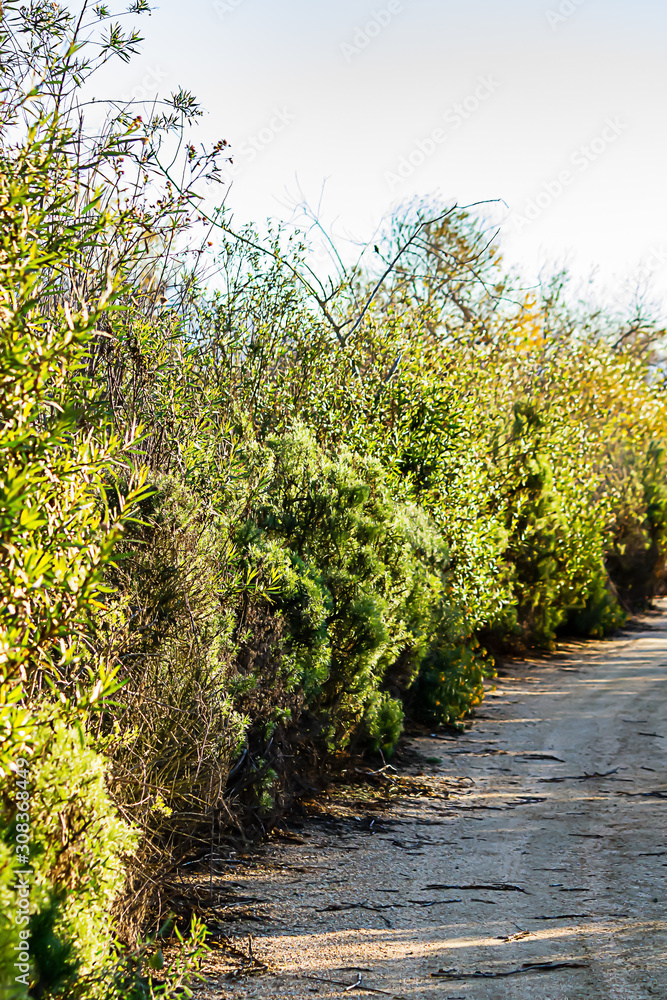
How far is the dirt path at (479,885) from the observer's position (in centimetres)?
385

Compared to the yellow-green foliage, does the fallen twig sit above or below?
below

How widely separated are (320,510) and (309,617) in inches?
40.0

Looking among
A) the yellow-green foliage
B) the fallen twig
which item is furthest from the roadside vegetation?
the fallen twig

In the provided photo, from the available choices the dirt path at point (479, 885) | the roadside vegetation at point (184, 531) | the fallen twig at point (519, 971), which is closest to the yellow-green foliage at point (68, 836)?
the roadside vegetation at point (184, 531)

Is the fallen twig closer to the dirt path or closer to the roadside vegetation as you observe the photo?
the dirt path

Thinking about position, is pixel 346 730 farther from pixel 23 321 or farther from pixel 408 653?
pixel 23 321

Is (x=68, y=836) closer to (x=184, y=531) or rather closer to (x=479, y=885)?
(x=184, y=531)

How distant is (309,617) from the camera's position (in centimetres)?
577

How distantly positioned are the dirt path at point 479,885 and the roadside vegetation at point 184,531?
0.46 meters

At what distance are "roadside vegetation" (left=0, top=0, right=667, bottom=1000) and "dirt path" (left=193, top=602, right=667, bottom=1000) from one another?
456mm

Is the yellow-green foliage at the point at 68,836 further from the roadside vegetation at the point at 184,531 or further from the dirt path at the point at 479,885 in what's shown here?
the dirt path at the point at 479,885

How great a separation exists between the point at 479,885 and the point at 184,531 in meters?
2.80

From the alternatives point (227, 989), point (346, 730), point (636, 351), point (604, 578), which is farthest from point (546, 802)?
point (636, 351)

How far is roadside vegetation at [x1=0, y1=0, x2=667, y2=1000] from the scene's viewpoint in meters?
2.83
